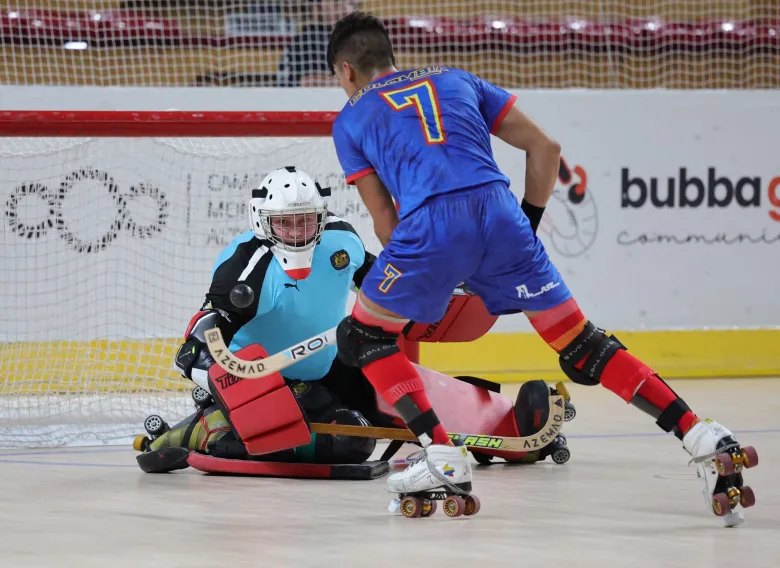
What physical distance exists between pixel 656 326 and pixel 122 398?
3.63 m

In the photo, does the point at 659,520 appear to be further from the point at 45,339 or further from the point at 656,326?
the point at 656,326

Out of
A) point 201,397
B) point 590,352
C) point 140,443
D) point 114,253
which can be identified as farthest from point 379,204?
point 114,253

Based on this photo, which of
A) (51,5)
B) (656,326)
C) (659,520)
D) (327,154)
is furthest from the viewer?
(51,5)

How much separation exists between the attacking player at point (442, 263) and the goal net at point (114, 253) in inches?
74.8

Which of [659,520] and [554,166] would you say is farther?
[554,166]

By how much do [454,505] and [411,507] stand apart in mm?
118

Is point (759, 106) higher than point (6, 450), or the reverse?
point (759, 106)

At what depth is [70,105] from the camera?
7211mm

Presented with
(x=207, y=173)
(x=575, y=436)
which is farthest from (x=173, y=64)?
(x=575, y=436)

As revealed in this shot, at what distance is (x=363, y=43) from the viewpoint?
11.4 ft

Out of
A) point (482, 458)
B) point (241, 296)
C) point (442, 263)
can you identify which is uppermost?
point (442, 263)

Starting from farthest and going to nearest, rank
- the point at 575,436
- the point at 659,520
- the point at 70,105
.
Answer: the point at 70,105
the point at 575,436
the point at 659,520

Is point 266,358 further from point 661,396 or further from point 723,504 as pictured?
point 723,504

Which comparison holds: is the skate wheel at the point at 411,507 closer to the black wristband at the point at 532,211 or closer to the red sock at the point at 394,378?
the red sock at the point at 394,378
